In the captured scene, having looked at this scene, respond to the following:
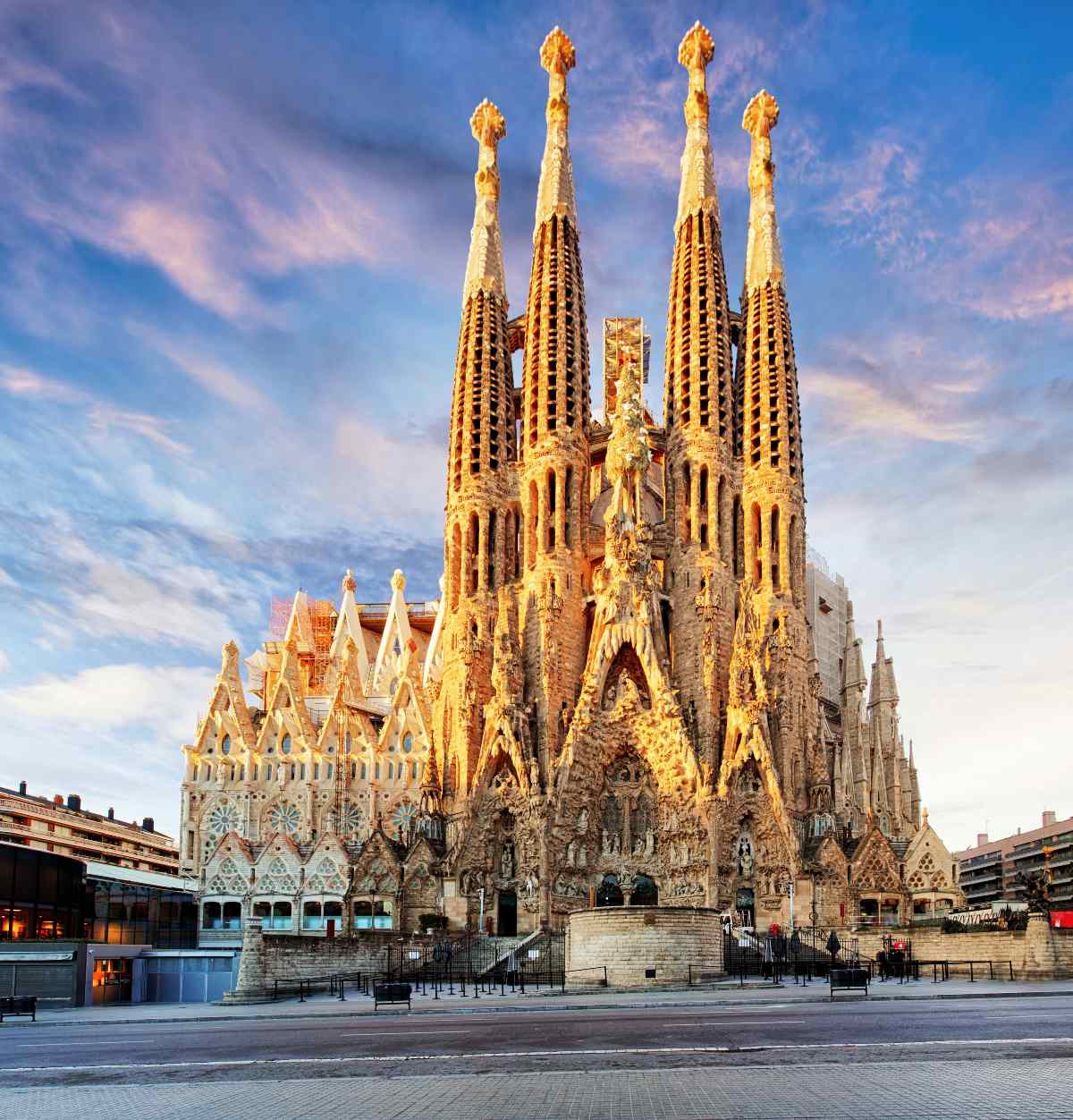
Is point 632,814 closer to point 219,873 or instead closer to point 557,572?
point 557,572

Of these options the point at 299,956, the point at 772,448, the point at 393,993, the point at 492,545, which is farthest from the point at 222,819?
the point at 393,993

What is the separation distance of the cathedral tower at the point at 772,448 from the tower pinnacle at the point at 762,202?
0.20 feet

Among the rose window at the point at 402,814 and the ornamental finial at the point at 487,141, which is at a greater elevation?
the ornamental finial at the point at 487,141

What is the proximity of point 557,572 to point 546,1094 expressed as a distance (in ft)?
196

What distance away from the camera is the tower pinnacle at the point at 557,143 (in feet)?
271

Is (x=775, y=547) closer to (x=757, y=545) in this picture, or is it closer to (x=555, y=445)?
(x=757, y=545)

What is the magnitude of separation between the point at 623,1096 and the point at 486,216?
77699mm

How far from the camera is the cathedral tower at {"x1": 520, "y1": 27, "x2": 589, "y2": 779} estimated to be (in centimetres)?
7188

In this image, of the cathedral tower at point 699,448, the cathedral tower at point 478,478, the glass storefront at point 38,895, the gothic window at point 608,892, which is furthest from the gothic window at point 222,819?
the cathedral tower at point 699,448

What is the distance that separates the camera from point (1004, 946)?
4122 cm

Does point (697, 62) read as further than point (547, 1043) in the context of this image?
Yes

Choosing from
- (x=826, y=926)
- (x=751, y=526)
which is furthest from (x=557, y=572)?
(x=826, y=926)

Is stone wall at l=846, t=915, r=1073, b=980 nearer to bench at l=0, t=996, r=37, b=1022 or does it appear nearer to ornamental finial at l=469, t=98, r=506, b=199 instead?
bench at l=0, t=996, r=37, b=1022

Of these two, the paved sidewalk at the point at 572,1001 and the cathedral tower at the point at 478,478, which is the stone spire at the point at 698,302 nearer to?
the cathedral tower at the point at 478,478
